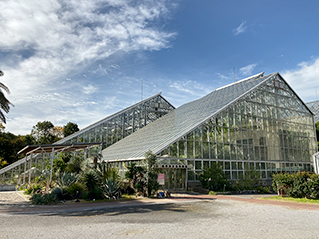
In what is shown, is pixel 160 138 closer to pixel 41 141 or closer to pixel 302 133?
pixel 302 133

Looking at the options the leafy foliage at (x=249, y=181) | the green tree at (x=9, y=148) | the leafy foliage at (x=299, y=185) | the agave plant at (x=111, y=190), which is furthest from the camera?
the green tree at (x=9, y=148)

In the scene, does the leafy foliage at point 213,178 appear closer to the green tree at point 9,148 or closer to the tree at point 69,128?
the green tree at point 9,148

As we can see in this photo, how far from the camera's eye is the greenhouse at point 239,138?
2194 centimetres

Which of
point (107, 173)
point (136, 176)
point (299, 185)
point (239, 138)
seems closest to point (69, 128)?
point (239, 138)

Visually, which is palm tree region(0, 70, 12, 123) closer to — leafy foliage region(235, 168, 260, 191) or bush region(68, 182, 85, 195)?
bush region(68, 182, 85, 195)

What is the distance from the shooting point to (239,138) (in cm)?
2686

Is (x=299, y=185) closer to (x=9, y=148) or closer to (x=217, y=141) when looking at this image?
(x=217, y=141)

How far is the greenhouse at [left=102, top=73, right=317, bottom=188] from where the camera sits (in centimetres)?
2194

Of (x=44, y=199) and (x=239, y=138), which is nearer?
(x=44, y=199)

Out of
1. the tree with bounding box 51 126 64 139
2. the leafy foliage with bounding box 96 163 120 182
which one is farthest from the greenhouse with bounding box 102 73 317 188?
the tree with bounding box 51 126 64 139

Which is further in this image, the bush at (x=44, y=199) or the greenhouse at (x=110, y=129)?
the greenhouse at (x=110, y=129)

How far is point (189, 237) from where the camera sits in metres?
6.97

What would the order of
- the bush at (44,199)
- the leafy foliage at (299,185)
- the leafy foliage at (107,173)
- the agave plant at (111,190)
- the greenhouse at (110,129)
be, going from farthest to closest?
1. the greenhouse at (110,129)
2. the leafy foliage at (107,173)
3. the agave plant at (111,190)
4. the leafy foliage at (299,185)
5. the bush at (44,199)

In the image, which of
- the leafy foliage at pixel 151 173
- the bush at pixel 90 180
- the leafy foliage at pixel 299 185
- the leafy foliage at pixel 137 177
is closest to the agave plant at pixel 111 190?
the bush at pixel 90 180
